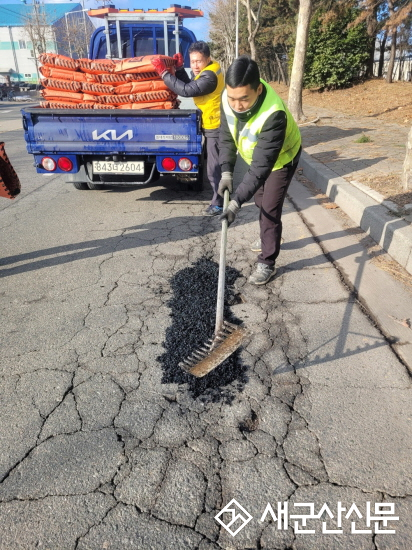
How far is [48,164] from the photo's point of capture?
17.1 feet

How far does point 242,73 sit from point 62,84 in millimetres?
3516

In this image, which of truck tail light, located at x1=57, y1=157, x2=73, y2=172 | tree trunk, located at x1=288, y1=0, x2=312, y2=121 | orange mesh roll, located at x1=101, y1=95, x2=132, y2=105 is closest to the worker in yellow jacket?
orange mesh roll, located at x1=101, y1=95, x2=132, y2=105

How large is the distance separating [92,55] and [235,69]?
22.0ft

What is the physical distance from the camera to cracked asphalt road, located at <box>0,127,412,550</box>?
5.57ft

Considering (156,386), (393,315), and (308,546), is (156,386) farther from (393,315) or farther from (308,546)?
(393,315)

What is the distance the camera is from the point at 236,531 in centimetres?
166

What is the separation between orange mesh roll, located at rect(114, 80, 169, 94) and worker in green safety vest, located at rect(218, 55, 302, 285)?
2301mm

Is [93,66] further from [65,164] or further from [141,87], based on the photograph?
[65,164]

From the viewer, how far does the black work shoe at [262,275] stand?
3.59 metres

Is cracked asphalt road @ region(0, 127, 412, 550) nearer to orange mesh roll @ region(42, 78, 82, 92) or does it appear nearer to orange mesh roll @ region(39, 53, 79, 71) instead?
orange mesh roll @ region(42, 78, 82, 92)

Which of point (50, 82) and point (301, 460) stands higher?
point (50, 82)

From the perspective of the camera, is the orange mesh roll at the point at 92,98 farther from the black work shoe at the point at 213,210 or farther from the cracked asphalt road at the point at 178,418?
the cracked asphalt road at the point at 178,418

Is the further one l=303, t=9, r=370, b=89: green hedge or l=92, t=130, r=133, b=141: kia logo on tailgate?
l=303, t=9, r=370, b=89: green hedge

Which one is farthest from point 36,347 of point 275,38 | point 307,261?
point 275,38
